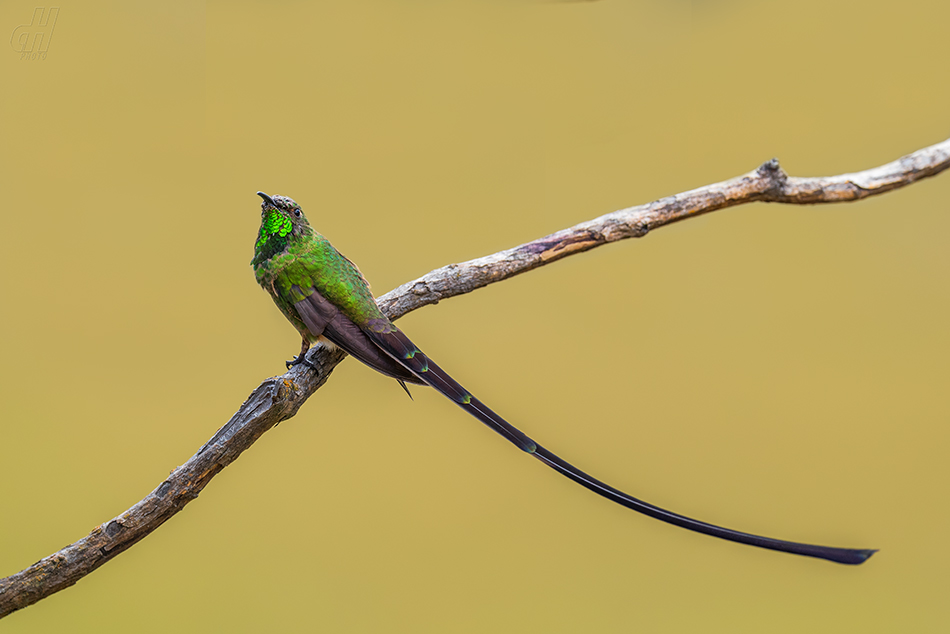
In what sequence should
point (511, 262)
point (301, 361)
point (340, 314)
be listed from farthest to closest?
point (511, 262) < point (301, 361) < point (340, 314)

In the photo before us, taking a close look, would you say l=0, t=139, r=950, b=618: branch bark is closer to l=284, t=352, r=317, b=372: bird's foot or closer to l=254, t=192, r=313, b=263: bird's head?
l=284, t=352, r=317, b=372: bird's foot

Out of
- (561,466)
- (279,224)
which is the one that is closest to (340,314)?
(279,224)

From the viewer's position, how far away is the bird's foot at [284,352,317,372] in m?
1.82

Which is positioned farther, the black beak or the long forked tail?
the black beak

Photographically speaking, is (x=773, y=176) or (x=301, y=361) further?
(x=773, y=176)

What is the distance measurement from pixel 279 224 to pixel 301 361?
41 cm

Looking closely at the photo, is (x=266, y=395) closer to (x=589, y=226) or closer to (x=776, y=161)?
(x=589, y=226)

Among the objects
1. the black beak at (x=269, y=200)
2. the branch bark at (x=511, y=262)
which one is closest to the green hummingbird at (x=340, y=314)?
the black beak at (x=269, y=200)

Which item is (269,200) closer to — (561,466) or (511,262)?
(511,262)

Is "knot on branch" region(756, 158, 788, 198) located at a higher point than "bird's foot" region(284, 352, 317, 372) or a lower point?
higher

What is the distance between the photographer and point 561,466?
58.4 inches

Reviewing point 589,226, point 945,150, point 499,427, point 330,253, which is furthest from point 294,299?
point 945,150

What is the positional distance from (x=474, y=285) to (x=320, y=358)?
1.76ft

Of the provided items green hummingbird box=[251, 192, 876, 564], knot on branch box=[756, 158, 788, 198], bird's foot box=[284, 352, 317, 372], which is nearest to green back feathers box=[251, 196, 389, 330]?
green hummingbird box=[251, 192, 876, 564]
